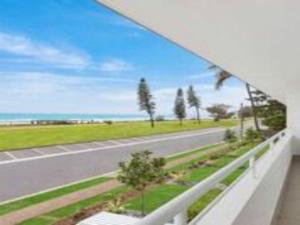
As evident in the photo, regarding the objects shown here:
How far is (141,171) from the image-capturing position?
434 centimetres

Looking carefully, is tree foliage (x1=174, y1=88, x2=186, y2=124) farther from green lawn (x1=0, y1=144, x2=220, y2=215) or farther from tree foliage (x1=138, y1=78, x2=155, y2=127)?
green lawn (x1=0, y1=144, x2=220, y2=215)

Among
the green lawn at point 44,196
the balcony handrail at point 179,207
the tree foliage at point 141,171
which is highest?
the balcony handrail at point 179,207

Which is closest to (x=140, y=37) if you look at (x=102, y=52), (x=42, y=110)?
(x=102, y=52)

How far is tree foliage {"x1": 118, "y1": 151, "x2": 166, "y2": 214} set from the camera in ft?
13.5

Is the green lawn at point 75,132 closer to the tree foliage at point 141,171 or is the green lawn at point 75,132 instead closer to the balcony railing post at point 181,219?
the tree foliage at point 141,171

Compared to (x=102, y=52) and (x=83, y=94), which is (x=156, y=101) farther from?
(x=102, y=52)

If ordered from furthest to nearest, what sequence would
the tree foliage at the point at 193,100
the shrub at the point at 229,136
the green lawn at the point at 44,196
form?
the shrub at the point at 229,136 → the tree foliage at the point at 193,100 → the green lawn at the point at 44,196

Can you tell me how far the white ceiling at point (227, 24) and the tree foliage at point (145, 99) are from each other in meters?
1.18

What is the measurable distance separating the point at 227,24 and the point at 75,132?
2.96m

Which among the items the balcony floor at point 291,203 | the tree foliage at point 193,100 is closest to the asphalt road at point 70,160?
the tree foliage at point 193,100

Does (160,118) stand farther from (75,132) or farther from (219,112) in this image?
(219,112)

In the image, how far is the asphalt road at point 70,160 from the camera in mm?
4059

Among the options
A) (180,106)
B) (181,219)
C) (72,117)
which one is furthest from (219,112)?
(181,219)

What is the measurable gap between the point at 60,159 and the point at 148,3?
11.8ft
